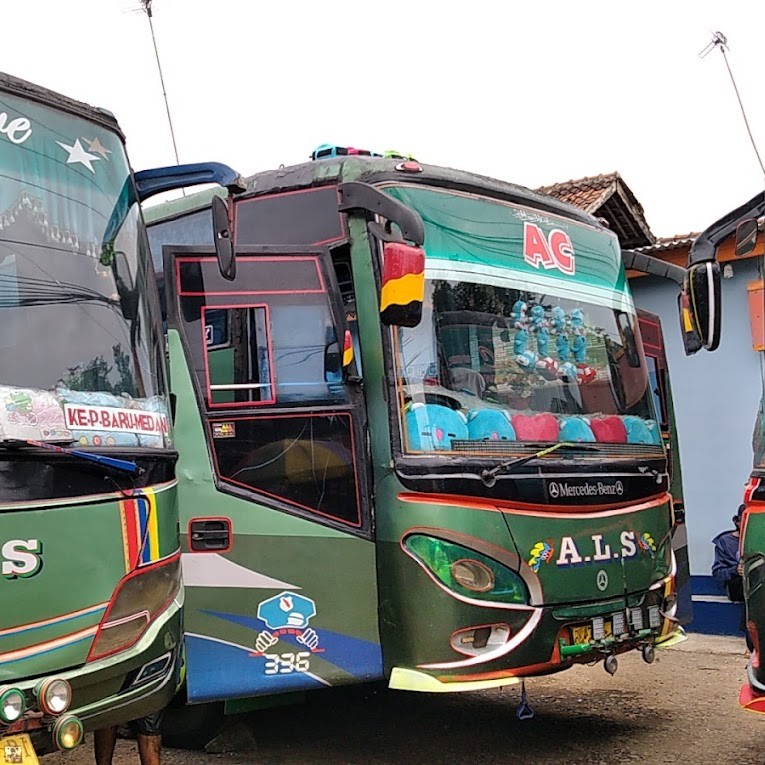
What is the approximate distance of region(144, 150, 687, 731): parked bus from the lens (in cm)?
488

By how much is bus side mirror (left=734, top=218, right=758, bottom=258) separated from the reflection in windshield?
2.89 ft

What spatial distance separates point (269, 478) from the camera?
5.00 meters

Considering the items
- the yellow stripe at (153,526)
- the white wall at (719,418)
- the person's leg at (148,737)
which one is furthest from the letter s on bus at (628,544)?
the white wall at (719,418)

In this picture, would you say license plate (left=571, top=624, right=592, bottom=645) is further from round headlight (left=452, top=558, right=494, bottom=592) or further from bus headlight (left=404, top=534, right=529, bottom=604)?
round headlight (left=452, top=558, right=494, bottom=592)

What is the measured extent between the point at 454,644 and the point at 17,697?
222cm

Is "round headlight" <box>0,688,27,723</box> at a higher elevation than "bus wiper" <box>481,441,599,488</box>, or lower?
lower

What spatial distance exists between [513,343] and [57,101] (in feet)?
8.28

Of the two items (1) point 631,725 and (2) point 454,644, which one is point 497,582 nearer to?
(2) point 454,644

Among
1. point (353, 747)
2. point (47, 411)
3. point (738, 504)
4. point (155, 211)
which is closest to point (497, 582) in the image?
point (353, 747)

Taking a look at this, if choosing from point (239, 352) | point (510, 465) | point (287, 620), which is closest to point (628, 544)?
point (510, 465)

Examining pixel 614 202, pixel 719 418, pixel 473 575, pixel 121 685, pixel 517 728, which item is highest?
pixel 614 202

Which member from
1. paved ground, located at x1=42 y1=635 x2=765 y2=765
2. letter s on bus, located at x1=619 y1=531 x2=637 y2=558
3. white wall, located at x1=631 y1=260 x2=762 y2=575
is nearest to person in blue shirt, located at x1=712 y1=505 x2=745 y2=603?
white wall, located at x1=631 y1=260 x2=762 y2=575

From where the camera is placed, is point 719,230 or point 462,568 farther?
point 719,230

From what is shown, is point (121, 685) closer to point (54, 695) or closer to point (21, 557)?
point (54, 695)
